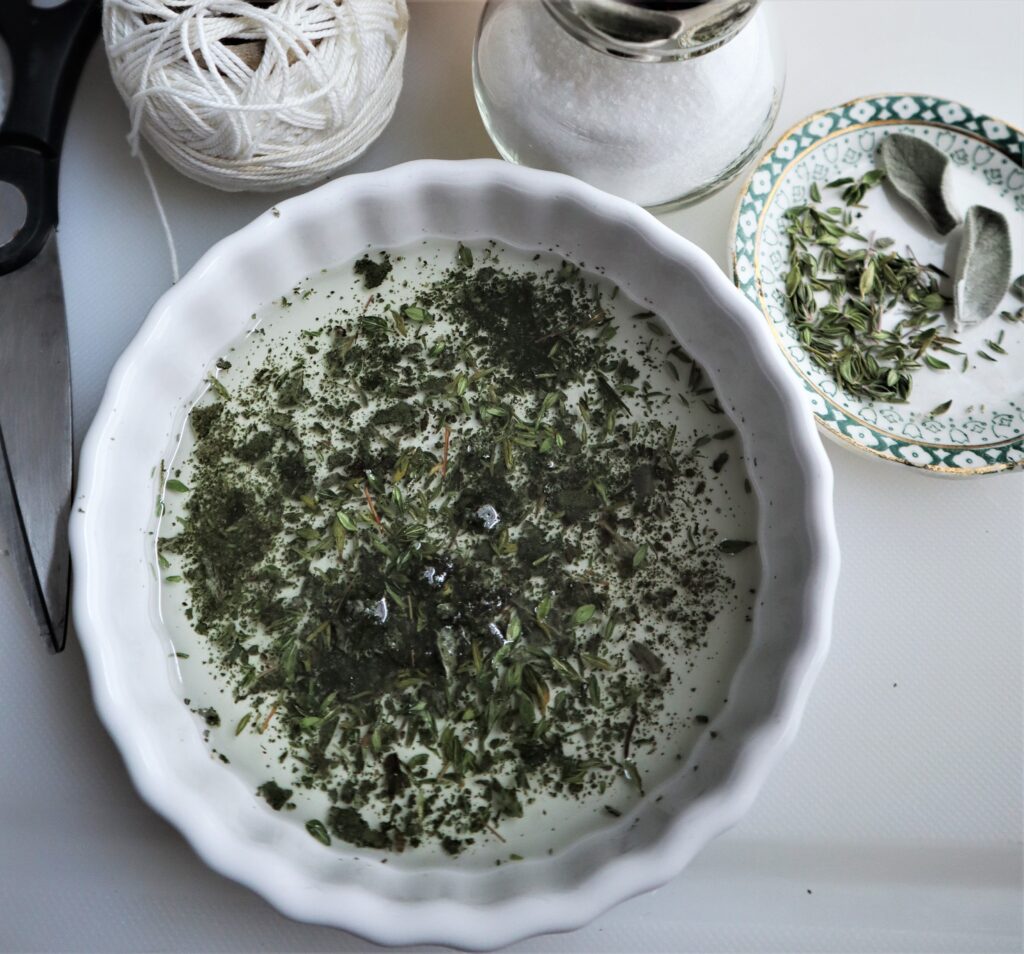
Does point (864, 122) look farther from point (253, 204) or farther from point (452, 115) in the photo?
point (253, 204)

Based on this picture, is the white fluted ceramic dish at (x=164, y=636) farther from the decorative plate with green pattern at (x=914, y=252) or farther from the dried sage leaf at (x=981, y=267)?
the dried sage leaf at (x=981, y=267)

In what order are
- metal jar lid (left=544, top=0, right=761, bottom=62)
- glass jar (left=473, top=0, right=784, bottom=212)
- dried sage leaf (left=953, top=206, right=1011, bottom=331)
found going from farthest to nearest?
dried sage leaf (left=953, top=206, right=1011, bottom=331)
glass jar (left=473, top=0, right=784, bottom=212)
metal jar lid (left=544, top=0, right=761, bottom=62)

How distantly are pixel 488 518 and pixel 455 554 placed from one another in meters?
0.04

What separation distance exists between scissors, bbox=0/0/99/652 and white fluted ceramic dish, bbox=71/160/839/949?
7 cm

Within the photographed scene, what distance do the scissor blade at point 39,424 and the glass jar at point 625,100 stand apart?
43 cm

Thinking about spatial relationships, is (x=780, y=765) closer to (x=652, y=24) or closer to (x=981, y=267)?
(x=981, y=267)

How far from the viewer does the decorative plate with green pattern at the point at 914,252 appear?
80 cm

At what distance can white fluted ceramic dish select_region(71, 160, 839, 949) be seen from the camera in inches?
26.7

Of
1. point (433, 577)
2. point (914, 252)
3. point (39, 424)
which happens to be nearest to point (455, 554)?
point (433, 577)

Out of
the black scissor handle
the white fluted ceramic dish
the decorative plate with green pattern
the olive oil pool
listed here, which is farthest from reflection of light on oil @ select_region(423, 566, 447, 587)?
the black scissor handle

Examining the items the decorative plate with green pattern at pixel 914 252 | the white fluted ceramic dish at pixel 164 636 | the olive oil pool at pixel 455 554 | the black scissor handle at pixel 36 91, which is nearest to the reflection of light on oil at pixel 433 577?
the olive oil pool at pixel 455 554

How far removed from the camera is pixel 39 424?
78 cm

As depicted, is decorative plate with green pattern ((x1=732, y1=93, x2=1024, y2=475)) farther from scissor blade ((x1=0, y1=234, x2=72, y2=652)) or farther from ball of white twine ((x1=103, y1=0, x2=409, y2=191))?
scissor blade ((x1=0, y1=234, x2=72, y2=652))

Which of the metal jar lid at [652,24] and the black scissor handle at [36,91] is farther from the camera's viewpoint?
the black scissor handle at [36,91]
